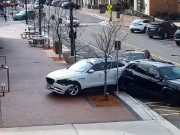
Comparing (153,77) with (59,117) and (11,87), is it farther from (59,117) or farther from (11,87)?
(11,87)

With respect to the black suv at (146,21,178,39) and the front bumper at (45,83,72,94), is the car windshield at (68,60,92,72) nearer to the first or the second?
the front bumper at (45,83,72,94)

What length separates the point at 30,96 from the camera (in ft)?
69.4

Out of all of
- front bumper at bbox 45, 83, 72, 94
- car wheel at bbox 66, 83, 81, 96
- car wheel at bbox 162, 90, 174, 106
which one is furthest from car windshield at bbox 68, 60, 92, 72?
car wheel at bbox 162, 90, 174, 106

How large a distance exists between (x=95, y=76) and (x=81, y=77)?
66 cm

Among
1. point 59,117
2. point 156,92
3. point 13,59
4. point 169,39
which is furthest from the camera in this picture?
point 169,39

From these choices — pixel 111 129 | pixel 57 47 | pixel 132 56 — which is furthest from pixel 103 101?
pixel 57 47

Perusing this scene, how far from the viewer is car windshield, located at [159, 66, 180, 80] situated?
19945 millimetres

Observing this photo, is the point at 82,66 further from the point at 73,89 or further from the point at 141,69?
the point at 141,69

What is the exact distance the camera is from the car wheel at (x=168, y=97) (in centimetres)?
1931

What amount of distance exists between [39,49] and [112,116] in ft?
78.5

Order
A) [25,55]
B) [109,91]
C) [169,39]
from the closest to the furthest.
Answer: [109,91] < [25,55] < [169,39]

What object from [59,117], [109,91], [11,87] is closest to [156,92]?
[109,91]

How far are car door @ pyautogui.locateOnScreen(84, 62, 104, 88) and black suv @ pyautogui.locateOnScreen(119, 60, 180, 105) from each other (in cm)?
97

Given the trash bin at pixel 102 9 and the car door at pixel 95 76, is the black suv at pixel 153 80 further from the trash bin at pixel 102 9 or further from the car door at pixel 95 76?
the trash bin at pixel 102 9
